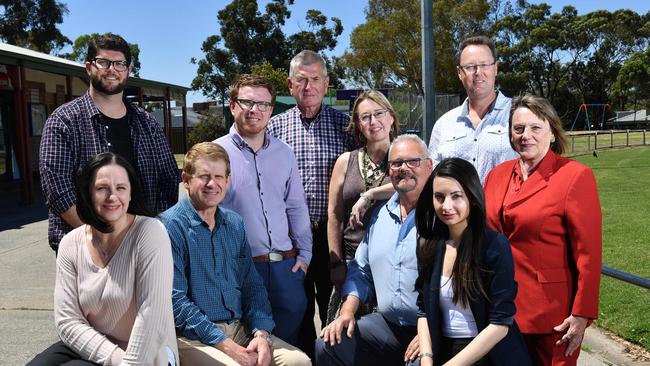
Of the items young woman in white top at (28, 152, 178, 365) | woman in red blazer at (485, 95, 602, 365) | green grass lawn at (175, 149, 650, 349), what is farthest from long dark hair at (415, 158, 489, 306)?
green grass lawn at (175, 149, 650, 349)

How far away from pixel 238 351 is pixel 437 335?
1.00 metres

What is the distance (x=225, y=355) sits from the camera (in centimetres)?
328

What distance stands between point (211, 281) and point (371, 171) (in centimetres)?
125

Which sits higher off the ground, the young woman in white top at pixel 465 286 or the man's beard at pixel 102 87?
the man's beard at pixel 102 87

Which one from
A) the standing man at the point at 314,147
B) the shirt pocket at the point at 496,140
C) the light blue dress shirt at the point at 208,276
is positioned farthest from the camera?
the standing man at the point at 314,147

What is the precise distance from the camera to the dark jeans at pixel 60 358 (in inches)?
119

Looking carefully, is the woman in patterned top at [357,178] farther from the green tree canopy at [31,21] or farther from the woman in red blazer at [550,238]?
the green tree canopy at [31,21]

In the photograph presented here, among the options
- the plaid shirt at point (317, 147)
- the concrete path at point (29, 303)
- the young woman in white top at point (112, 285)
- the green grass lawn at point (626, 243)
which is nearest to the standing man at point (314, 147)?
the plaid shirt at point (317, 147)

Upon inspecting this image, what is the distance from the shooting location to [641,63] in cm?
5825

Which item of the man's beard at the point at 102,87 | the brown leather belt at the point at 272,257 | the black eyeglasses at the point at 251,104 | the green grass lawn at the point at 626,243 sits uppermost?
the man's beard at the point at 102,87

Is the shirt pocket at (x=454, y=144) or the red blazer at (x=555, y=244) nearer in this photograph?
the red blazer at (x=555, y=244)

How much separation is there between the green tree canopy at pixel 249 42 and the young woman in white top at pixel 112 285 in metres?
48.2

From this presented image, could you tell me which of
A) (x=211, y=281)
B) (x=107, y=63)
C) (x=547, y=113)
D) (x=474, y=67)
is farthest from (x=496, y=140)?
(x=107, y=63)

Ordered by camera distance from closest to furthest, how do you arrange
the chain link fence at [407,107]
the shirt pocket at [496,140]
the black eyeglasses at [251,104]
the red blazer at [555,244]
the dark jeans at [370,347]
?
the red blazer at [555,244]
the dark jeans at [370,347]
the black eyeglasses at [251,104]
the shirt pocket at [496,140]
the chain link fence at [407,107]
